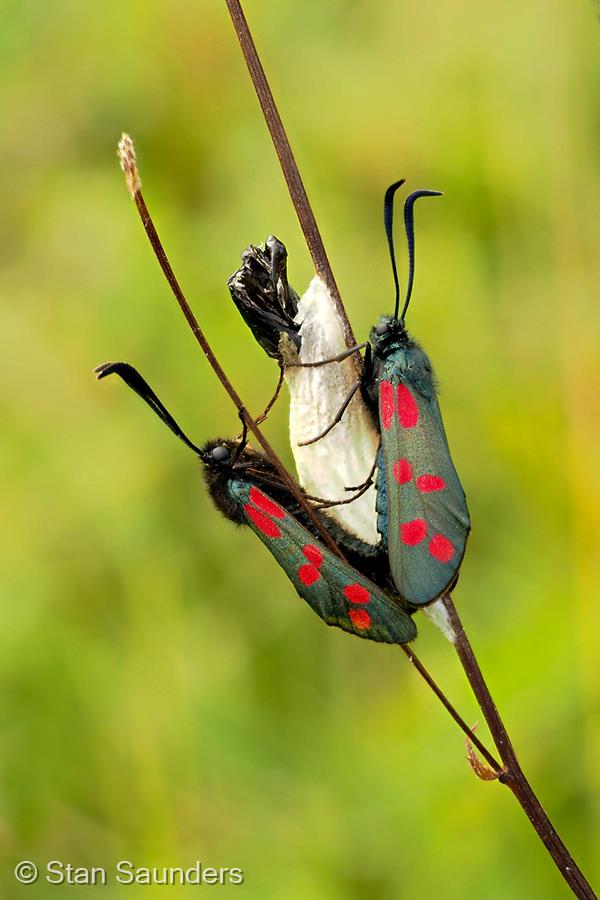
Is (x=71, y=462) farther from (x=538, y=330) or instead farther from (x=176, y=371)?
(x=538, y=330)

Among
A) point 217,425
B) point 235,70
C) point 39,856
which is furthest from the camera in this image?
point 235,70

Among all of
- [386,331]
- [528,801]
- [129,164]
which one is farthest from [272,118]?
[528,801]

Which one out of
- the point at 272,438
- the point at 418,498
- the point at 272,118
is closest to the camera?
the point at 272,118

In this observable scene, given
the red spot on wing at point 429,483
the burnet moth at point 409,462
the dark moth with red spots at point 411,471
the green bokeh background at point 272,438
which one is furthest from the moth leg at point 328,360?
the green bokeh background at point 272,438

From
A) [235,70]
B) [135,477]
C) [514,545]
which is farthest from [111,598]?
[235,70]

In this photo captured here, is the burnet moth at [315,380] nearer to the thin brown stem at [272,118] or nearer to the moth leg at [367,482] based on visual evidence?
the moth leg at [367,482]

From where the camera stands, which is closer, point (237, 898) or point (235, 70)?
point (237, 898)

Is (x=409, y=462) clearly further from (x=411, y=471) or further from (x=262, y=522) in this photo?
(x=262, y=522)
